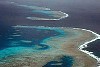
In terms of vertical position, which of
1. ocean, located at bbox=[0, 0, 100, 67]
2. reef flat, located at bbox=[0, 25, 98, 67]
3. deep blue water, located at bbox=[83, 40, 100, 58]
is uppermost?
ocean, located at bbox=[0, 0, 100, 67]

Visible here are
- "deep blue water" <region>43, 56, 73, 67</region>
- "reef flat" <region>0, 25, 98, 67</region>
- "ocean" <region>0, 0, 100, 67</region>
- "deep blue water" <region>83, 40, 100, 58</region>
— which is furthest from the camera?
"ocean" <region>0, 0, 100, 67</region>

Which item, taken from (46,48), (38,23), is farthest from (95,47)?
(38,23)

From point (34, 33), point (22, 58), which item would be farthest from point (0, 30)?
point (22, 58)

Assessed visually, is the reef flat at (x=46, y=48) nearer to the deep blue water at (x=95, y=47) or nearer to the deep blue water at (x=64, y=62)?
the deep blue water at (x=64, y=62)

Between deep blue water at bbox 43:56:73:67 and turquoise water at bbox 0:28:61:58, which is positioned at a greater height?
turquoise water at bbox 0:28:61:58

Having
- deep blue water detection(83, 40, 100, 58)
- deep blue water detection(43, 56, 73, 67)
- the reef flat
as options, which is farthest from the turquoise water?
deep blue water detection(83, 40, 100, 58)

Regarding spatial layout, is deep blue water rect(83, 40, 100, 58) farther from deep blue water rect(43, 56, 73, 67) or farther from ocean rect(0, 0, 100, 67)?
deep blue water rect(43, 56, 73, 67)

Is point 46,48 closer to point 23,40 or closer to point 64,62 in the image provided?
point 23,40

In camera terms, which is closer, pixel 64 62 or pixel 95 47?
pixel 64 62
